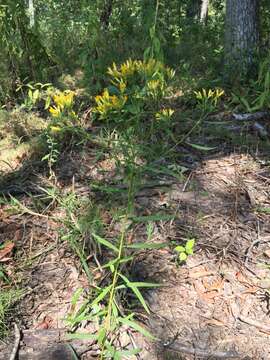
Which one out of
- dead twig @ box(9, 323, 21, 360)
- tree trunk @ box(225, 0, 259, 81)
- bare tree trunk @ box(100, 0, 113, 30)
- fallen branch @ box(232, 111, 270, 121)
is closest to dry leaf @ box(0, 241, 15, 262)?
dead twig @ box(9, 323, 21, 360)

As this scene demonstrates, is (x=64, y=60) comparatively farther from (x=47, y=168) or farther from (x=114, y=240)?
(x=114, y=240)

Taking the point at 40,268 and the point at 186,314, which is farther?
the point at 40,268

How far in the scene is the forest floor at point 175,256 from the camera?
63.4 inches

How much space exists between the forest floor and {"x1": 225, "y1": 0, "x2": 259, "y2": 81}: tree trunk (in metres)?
1.07

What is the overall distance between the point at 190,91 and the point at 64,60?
4.52 feet

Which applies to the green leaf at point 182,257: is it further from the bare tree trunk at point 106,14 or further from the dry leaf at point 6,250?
the bare tree trunk at point 106,14

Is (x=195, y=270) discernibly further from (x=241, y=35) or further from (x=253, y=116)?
(x=241, y=35)

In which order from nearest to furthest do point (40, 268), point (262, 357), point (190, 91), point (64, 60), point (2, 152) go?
point (262, 357), point (40, 268), point (2, 152), point (190, 91), point (64, 60)

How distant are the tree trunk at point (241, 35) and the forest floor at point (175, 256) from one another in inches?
42.3

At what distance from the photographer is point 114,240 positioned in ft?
6.37

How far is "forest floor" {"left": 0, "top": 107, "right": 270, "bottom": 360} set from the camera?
1.61m

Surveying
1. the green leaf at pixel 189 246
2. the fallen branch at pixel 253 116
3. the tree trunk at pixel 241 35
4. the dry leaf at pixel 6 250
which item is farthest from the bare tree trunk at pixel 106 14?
the green leaf at pixel 189 246

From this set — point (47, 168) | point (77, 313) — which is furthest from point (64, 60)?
point (77, 313)

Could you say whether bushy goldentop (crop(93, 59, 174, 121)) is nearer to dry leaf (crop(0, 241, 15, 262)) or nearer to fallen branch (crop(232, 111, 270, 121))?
dry leaf (crop(0, 241, 15, 262))
